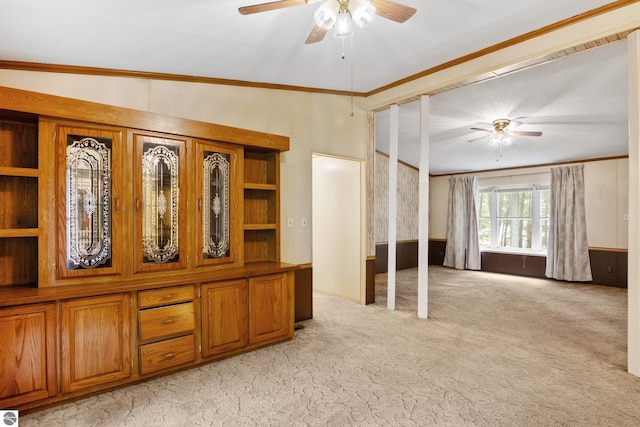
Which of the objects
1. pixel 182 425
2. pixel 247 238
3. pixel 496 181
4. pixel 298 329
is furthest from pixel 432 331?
pixel 496 181

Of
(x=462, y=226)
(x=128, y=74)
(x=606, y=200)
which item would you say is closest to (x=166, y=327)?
(x=128, y=74)

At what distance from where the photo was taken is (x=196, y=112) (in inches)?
132

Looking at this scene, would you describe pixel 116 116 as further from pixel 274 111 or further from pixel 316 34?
pixel 274 111

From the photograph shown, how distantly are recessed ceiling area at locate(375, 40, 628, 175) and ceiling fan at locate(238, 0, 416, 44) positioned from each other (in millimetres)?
2008

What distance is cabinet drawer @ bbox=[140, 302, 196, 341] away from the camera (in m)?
2.50

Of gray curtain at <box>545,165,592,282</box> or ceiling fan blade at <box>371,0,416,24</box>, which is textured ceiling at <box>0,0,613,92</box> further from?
gray curtain at <box>545,165,592,282</box>

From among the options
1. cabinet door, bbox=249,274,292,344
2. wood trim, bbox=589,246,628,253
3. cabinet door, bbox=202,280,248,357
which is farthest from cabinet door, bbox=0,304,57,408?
wood trim, bbox=589,246,628,253

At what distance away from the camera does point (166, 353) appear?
8.46 feet

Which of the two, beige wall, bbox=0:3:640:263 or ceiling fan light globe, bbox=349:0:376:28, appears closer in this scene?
ceiling fan light globe, bbox=349:0:376:28

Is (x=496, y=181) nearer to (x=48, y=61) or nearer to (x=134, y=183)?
(x=134, y=183)

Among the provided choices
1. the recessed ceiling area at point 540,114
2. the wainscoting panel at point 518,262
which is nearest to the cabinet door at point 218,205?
the recessed ceiling area at point 540,114

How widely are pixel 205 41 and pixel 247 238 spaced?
1.88 meters

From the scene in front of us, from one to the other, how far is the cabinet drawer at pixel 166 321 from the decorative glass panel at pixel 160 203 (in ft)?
1.33

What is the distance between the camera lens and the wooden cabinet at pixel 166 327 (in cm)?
249
